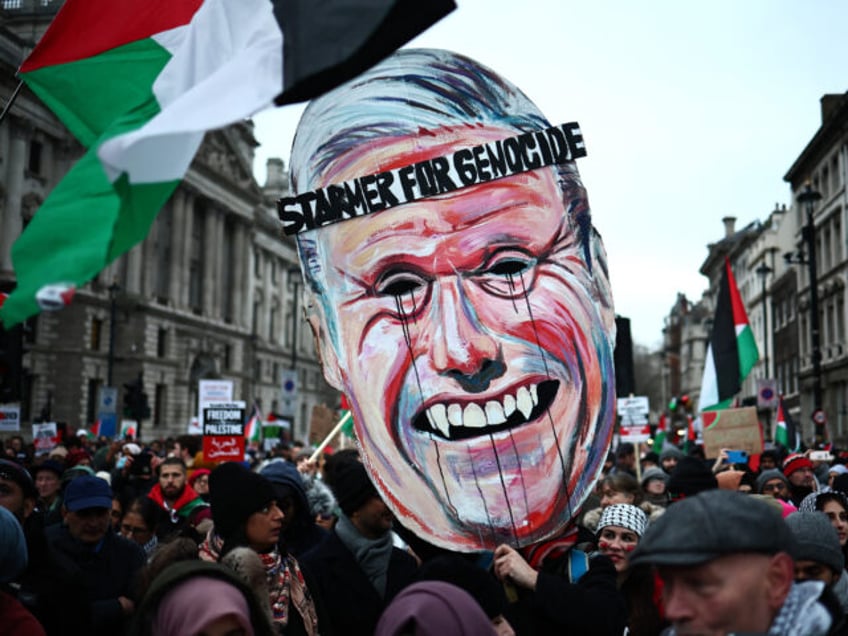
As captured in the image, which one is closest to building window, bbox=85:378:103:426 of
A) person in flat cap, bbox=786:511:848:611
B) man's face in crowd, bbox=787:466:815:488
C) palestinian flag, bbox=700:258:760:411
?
palestinian flag, bbox=700:258:760:411

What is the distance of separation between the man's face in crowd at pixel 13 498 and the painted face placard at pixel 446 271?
2.29 metres

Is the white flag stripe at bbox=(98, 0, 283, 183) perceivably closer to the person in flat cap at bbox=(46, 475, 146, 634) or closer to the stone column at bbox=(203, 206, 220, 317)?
the person in flat cap at bbox=(46, 475, 146, 634)

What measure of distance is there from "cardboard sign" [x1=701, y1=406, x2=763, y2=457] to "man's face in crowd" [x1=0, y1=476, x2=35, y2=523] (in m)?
8.05

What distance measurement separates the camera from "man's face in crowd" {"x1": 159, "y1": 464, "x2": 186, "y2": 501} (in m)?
7.48

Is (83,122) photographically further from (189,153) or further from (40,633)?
(40,633)

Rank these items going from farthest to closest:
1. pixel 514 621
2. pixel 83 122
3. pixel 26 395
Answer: pixel 26 395, pixel 83 122, pixel 514 621

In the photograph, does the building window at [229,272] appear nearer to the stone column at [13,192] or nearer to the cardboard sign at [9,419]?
the stone column at [13,192]

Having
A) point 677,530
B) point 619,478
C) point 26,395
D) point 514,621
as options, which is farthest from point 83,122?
point 26,395

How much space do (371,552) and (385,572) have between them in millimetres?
108

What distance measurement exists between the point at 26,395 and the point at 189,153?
1906 inches

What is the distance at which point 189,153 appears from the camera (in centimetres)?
258

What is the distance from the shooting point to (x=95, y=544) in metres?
4.93


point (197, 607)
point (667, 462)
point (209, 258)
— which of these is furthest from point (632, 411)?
point (209, 258)

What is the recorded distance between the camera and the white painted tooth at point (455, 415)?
3807mm
